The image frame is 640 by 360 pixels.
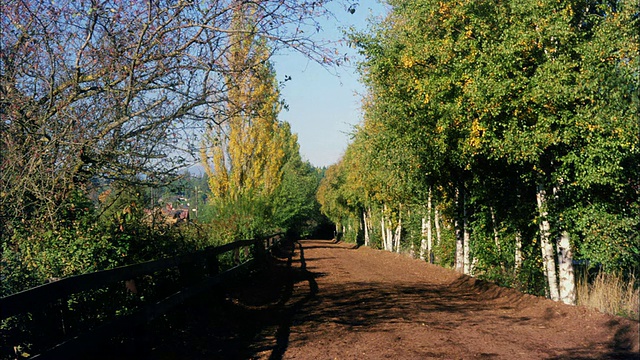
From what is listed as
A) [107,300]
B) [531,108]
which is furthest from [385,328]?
Answer: [531,108]

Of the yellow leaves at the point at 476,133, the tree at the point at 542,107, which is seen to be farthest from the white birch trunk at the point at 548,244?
the yellow leaves at the point at 476,133

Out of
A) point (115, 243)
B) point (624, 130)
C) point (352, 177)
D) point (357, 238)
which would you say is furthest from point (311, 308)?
point (357, 238)

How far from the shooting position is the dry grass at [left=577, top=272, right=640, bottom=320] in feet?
33.5

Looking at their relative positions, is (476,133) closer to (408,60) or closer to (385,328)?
(408,60)

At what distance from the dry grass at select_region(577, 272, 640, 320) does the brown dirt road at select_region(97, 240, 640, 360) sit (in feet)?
1.59

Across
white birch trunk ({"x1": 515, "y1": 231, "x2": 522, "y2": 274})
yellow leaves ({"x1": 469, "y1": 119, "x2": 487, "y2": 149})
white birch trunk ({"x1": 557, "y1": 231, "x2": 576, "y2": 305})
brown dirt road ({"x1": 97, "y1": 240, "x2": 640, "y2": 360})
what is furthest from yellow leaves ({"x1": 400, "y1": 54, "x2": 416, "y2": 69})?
brown dirt road ({"x1": 97, "y1": 240, "x2": 640, "y2": 360})

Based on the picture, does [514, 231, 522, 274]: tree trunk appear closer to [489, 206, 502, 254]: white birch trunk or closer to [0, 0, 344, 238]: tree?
[489, 206, 502, 254]: white birch trunk

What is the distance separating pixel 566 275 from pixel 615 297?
5.33 ft

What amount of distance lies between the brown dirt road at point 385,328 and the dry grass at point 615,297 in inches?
19.0

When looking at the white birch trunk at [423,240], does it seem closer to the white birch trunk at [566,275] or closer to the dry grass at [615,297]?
the white birch trunk at [566,275]

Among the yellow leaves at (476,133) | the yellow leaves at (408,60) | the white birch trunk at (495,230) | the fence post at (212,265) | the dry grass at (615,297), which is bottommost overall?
the dry grass at (615,297)

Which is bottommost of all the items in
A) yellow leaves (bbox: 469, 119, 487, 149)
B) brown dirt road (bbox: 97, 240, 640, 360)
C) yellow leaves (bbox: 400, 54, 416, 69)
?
brown dirt road (bbox: 97, 240, 640, 360)

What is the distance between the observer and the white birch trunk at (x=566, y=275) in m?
12.4

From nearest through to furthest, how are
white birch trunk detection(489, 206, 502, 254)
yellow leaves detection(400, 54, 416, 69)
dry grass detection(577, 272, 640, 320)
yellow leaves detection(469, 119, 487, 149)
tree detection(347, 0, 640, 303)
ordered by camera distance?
dry grass detection(577, 272, 640, 320), tree detection(347, 0, 640, 303), yellow leaves detection(469, 119, 487, 149), yellow leaves detection(400, 54, 416, 69), white birch trunk detection(489, 206, 502, 254)
